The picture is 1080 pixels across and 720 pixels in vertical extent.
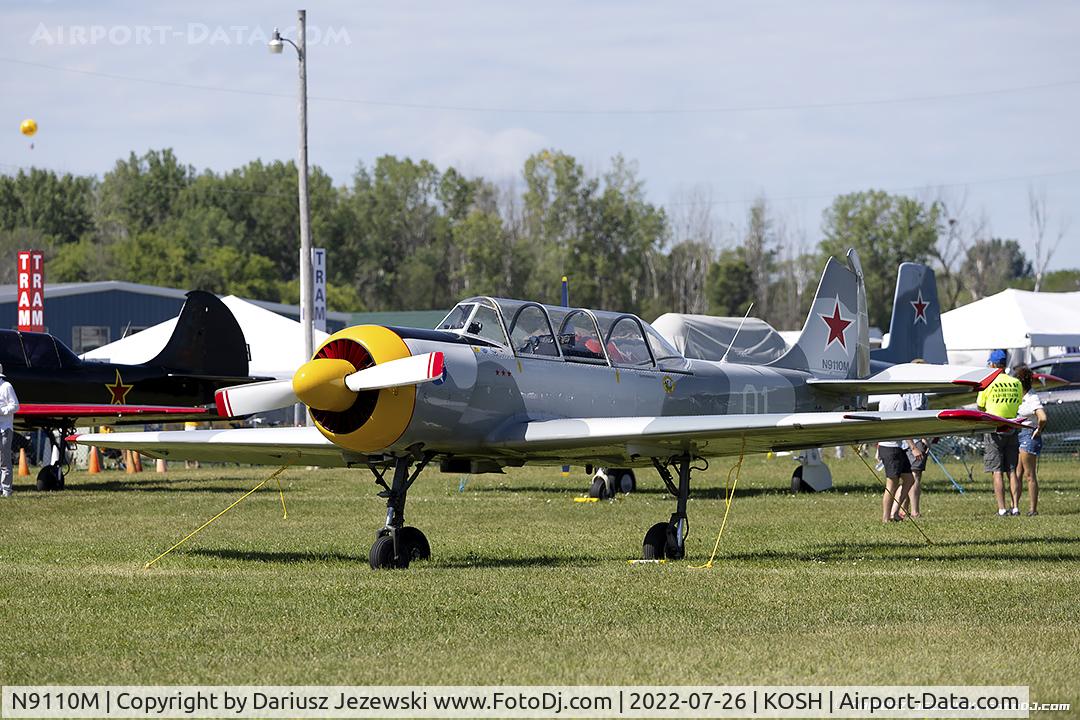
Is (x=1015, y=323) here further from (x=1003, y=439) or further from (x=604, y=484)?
(x=1003, y=439)

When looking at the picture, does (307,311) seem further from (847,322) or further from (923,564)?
(923,564)

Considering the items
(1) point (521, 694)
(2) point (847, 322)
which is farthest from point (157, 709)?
(2) point (847, 322)

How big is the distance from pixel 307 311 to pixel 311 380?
19.4 meters

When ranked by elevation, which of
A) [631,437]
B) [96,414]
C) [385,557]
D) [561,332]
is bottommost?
[385,557]

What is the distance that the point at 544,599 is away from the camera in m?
9.35

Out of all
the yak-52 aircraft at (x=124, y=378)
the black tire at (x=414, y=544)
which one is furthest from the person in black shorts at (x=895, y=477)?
the yak-52 aircraft at (x=124, y=378)

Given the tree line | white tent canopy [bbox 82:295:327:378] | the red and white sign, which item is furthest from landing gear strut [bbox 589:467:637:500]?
the tree line

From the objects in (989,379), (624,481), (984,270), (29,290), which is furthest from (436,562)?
(984,270)

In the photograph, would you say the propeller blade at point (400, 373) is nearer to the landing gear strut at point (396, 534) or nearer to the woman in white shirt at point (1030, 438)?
the landing gear strut at point (396, 534)

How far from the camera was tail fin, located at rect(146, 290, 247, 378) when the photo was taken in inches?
979

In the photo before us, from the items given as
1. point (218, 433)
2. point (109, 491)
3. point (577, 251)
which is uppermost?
point (577, 251)

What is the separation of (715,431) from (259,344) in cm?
2297

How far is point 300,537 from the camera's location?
46.8ft

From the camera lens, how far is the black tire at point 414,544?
11.7 m
